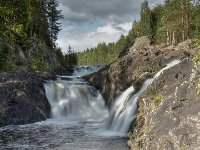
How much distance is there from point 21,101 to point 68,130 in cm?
492

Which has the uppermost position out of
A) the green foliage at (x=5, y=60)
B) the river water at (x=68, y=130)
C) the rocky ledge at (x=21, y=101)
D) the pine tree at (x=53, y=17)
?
the pine tree at (x=53, y=17)

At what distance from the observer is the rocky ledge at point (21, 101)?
12.5 m

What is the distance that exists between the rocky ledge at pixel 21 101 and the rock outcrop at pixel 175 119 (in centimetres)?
950

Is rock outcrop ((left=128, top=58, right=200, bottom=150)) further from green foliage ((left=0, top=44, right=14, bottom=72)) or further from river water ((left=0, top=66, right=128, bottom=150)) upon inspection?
green foliage ((left=0, top=44, right=14, bottom=72))

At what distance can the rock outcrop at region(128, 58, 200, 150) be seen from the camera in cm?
397

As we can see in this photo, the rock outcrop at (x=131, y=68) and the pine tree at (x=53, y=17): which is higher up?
the pine tree at (x=53, y=17)

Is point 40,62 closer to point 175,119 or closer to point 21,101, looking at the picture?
point 21,101

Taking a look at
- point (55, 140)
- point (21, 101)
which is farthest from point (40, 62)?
point (55, 140)

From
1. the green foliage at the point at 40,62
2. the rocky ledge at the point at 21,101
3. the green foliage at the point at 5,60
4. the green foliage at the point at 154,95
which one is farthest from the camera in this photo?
the green foliage at the point at 40,62

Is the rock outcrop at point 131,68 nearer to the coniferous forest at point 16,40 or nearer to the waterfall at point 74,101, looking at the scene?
the waterfall at point 74,101

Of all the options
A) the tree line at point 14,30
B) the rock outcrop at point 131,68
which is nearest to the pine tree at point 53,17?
the tree line at point 14,30

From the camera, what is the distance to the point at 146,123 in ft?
19.8

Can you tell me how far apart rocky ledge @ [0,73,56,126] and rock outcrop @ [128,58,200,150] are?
9.50 meters

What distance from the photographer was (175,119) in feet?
14.9
